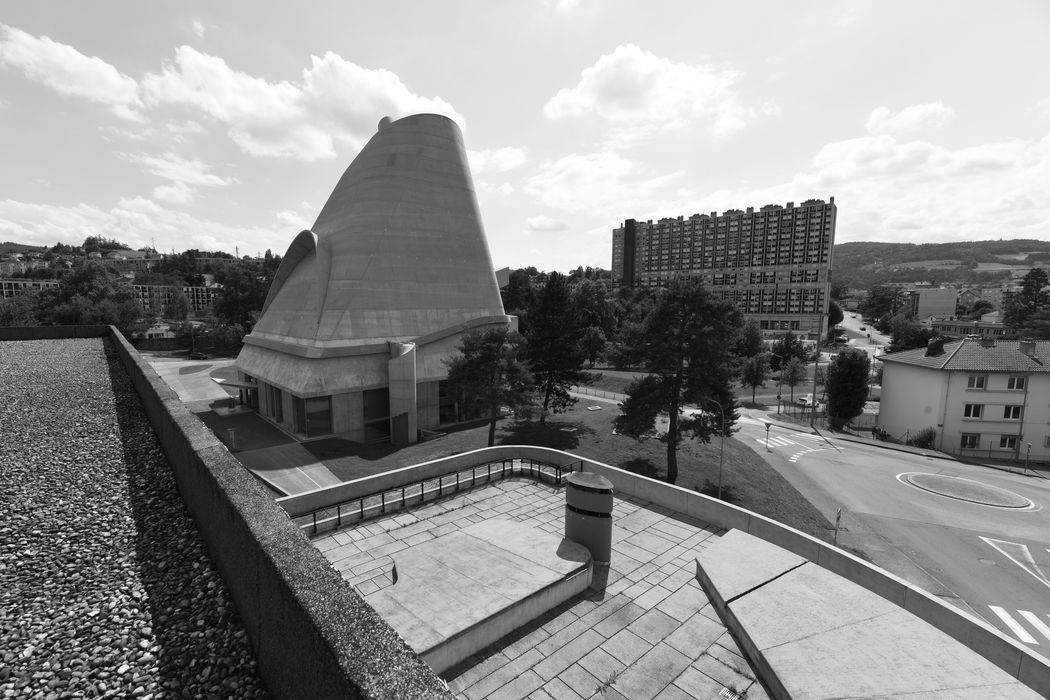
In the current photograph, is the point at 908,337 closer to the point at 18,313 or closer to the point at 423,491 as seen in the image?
the point at 423,491

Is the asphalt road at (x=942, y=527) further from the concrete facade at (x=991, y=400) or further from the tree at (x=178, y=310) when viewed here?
the tree at (x=178, y=310)

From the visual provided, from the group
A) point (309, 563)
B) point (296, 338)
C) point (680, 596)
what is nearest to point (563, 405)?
point (296, 338)

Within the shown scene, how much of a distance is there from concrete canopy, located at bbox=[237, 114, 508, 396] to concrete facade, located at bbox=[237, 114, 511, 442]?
0.10m

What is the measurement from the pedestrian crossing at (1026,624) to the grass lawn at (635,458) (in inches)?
249

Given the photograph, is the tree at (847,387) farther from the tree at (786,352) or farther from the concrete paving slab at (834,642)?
the concrete paving slab at (834,642)

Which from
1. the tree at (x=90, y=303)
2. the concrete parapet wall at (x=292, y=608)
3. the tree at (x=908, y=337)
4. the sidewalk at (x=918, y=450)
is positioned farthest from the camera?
the tree at (x=908, y=337)

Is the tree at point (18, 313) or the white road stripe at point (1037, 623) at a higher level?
the tree at point (18, 313)

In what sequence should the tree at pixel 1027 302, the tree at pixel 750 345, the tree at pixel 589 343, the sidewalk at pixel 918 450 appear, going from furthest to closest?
1. the tree at pixel 1027 302
2. the tree at pixel 750 345
3. the tree at pixel 589 343
4. the sidewalk at pixel 918 450

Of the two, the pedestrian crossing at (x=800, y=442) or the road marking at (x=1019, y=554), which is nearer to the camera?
the road marking at (x=1019, y=554)

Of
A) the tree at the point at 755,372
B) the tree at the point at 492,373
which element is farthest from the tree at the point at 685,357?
the tree at the point at 755,372

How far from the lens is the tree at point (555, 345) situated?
35.9 meters

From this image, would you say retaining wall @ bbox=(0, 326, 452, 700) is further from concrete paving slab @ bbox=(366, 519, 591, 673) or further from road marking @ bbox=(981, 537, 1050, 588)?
road marking @ bbox=(981, 537, 1050, 588)

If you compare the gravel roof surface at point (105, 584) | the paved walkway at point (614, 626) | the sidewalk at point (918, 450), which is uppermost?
the gravel roof surface at point (105, 584)

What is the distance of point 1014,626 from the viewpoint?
16.7 meters
